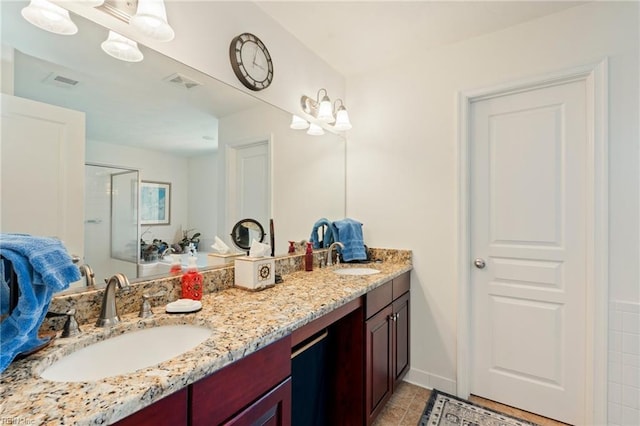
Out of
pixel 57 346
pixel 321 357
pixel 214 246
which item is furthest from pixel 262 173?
pixel 57 346

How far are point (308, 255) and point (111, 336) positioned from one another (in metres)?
1.25

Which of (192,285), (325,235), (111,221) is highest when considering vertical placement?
(111,221)

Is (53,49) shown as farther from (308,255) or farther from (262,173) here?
(308,255)

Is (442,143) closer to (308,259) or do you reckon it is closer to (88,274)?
(308,259)

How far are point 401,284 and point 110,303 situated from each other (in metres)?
1.70

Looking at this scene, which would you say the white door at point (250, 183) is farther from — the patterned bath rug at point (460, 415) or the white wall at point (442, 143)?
the patterned bath rug at point (460, 415)

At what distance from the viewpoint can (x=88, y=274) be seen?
1.01 m

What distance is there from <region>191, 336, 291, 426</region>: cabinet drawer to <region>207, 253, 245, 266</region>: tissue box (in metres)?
0.65

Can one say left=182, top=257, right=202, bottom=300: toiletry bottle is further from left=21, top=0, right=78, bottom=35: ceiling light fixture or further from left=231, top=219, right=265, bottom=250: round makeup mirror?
left=21, top=0, right=78, bottom=35: ceiling light fixture

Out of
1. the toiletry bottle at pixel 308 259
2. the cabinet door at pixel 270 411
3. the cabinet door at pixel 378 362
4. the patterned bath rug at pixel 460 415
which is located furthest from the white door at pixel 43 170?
the patterned bath rug at pixel 460 415

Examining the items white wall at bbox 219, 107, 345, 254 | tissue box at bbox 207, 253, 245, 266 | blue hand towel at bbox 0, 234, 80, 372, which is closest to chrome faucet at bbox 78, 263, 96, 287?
blue hand towel at bbox 0, 234, 80, 372

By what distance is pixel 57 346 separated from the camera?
31.9 inches

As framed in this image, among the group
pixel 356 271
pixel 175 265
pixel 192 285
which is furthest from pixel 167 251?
pixel 356 271

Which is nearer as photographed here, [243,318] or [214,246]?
[243,318]
